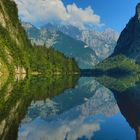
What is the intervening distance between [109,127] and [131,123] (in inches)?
161

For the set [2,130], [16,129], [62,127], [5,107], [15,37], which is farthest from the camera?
[15,37]

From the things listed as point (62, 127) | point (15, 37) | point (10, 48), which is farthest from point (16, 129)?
point (15, 37)

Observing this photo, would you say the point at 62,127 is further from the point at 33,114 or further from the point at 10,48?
the point at 10,48

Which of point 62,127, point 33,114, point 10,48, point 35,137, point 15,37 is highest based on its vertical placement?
point 15,37

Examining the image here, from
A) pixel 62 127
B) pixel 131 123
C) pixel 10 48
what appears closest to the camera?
pixel 62 127

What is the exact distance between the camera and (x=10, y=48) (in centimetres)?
16888

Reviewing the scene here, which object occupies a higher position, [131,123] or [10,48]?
[10,48]

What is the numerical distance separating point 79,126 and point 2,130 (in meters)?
11.2

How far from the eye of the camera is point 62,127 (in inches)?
1683

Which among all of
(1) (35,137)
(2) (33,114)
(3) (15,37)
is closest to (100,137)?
(1) (35,137)

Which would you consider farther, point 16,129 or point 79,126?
point 79,126

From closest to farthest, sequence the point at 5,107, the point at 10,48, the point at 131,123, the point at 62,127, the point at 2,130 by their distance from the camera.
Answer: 1. the point at 2,130
2. the point at 62,127
3. the point at 131,123
4. the point at 5,107
5. the point at 10,48

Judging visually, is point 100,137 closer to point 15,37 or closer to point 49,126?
point 49,126

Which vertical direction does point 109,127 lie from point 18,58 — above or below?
below
